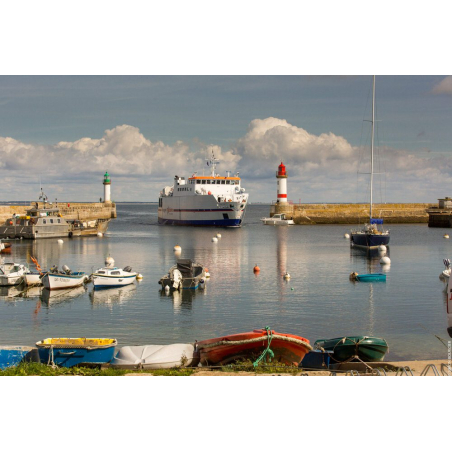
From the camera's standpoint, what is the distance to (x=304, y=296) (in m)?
20.0

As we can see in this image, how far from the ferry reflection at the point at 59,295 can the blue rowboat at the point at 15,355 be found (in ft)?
25.9

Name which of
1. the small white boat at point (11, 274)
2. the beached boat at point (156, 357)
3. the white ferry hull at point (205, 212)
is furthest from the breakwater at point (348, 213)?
the beached boat at point (156, 357)

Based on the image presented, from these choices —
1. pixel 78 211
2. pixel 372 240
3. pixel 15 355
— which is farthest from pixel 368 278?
pixel 78 211

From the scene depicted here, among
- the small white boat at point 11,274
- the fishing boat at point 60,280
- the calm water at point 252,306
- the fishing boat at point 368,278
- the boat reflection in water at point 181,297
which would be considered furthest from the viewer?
the fishing boat at point 368,278

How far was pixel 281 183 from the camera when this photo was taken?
74312 millimetres

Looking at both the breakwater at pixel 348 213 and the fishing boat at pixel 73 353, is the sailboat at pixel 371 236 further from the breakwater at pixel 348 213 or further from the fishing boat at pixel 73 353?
the breakwater at pixel 348 213

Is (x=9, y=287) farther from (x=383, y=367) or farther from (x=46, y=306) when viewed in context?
(x=383, y=367)

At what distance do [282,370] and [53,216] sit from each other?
138ft

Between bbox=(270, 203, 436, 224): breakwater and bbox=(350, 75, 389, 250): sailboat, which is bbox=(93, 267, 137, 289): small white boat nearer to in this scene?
bbox=(350, 75, 389, 250): sailboat

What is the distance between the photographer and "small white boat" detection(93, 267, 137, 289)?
21.4 m

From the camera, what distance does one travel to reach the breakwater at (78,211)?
61500 millimetres

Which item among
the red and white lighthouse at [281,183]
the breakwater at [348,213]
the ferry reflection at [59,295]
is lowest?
the ferry reflection at [59,295]
